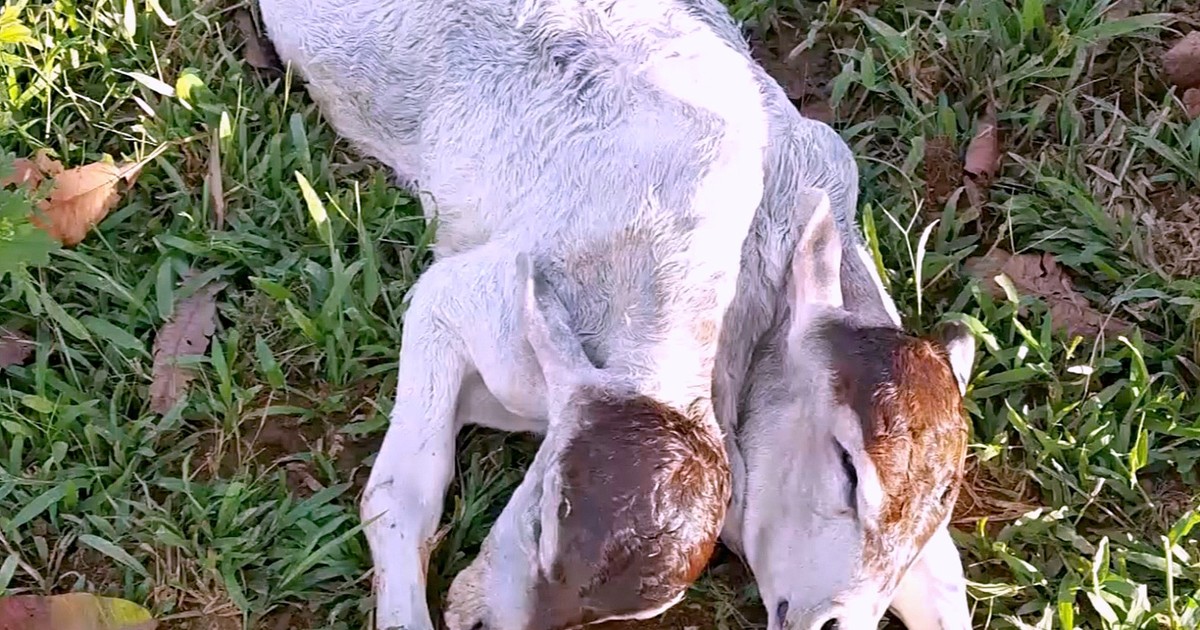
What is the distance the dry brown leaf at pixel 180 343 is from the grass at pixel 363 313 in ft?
0.13

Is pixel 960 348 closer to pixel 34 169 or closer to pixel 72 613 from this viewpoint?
pixel 72 613

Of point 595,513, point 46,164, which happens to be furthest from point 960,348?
point 46,164

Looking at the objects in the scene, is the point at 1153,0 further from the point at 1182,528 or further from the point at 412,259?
the point at 412,259

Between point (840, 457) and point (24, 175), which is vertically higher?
point (24, 175)

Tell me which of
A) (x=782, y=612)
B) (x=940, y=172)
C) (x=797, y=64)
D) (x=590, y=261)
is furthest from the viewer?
(x=797, y=64)

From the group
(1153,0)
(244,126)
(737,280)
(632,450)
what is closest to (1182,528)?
(737,280)

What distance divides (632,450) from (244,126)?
2.15 meters

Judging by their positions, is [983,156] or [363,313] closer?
[363,313]

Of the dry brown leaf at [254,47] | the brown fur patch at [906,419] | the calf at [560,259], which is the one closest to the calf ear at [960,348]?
the brown fur patch at [906,419]

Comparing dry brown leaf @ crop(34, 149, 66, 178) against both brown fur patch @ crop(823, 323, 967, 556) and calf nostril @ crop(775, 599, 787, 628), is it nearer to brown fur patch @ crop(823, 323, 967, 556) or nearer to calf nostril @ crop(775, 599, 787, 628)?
brown fur patch @ crop(823, 323, 967, 556)

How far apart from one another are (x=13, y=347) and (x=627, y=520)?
219cm

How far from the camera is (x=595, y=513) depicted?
2947 mm

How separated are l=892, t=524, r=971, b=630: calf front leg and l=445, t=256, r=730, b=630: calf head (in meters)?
0.69

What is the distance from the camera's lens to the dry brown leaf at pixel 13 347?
4.05 m
